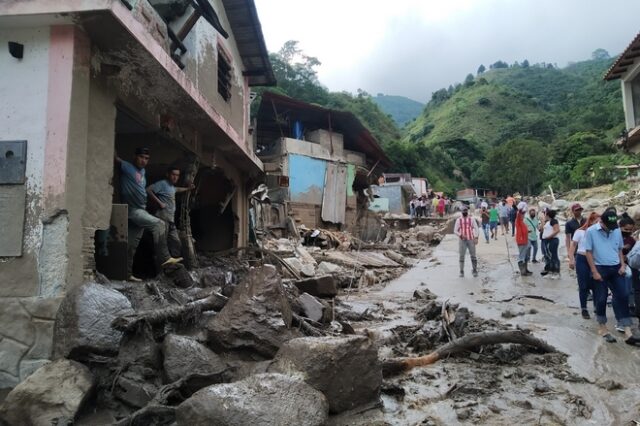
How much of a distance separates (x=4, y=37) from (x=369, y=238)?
21.7m

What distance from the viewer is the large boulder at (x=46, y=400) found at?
3705 millimetres

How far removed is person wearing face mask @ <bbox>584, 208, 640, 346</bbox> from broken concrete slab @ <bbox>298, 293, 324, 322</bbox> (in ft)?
13.2

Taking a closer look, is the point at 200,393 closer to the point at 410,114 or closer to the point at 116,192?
the point at 116,192

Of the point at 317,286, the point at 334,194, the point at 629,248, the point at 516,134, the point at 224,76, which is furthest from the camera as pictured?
the point at 516,134

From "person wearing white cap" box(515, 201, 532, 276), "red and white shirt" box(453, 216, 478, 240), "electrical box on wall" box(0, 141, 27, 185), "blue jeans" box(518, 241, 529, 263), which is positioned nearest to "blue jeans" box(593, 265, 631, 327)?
"person wearing white cap" box(515, 201, 532, 276)

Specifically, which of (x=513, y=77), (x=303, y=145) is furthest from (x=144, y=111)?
(x=513, y=77)

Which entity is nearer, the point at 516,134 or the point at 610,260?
the point at 610,260

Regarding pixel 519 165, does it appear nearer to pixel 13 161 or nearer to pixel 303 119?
pixel 303 119

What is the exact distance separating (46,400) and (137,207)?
10.1 ft

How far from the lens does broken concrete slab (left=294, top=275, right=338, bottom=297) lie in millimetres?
8289

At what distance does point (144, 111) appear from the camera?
6.25 m

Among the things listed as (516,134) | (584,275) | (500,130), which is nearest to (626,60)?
(584,275)

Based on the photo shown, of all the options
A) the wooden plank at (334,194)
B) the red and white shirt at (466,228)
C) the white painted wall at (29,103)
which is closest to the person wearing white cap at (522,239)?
the red and white shirt at (466,228)

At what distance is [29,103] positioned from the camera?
4.62 metres
